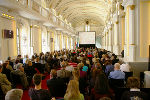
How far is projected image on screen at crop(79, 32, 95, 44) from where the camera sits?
144ft

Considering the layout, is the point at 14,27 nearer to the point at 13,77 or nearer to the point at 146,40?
the point at 13,77

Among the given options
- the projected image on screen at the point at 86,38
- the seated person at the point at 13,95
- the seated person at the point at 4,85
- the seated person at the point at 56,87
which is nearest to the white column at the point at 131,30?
the seated person at the point at 56,87

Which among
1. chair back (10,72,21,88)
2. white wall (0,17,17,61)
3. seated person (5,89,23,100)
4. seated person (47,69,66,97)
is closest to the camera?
seated person (5,89,23,100)

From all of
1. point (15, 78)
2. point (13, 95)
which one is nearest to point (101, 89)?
point (13, 95)

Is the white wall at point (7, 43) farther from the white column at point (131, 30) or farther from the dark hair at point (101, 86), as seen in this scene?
the dark hair at point (101, 86)

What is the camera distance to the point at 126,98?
12.1ft

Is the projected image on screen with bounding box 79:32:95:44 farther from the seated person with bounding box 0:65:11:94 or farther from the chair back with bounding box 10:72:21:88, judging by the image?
the seated person with bounding box 0:65:11:94

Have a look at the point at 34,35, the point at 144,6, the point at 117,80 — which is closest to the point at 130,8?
the point at 144,6

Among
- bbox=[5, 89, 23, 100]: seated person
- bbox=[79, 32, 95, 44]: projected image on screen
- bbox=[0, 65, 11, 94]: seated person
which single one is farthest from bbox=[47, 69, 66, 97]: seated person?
bbox=[79, 32, 95, 44]: projected image on screen

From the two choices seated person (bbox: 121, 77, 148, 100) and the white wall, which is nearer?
seated person (bbox: 121, 77, 148, 100)

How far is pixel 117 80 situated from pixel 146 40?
13.7ft

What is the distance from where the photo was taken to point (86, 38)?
4431cm

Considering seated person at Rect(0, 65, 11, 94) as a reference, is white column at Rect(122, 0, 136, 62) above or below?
above

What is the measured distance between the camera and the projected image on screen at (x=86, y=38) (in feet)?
144
